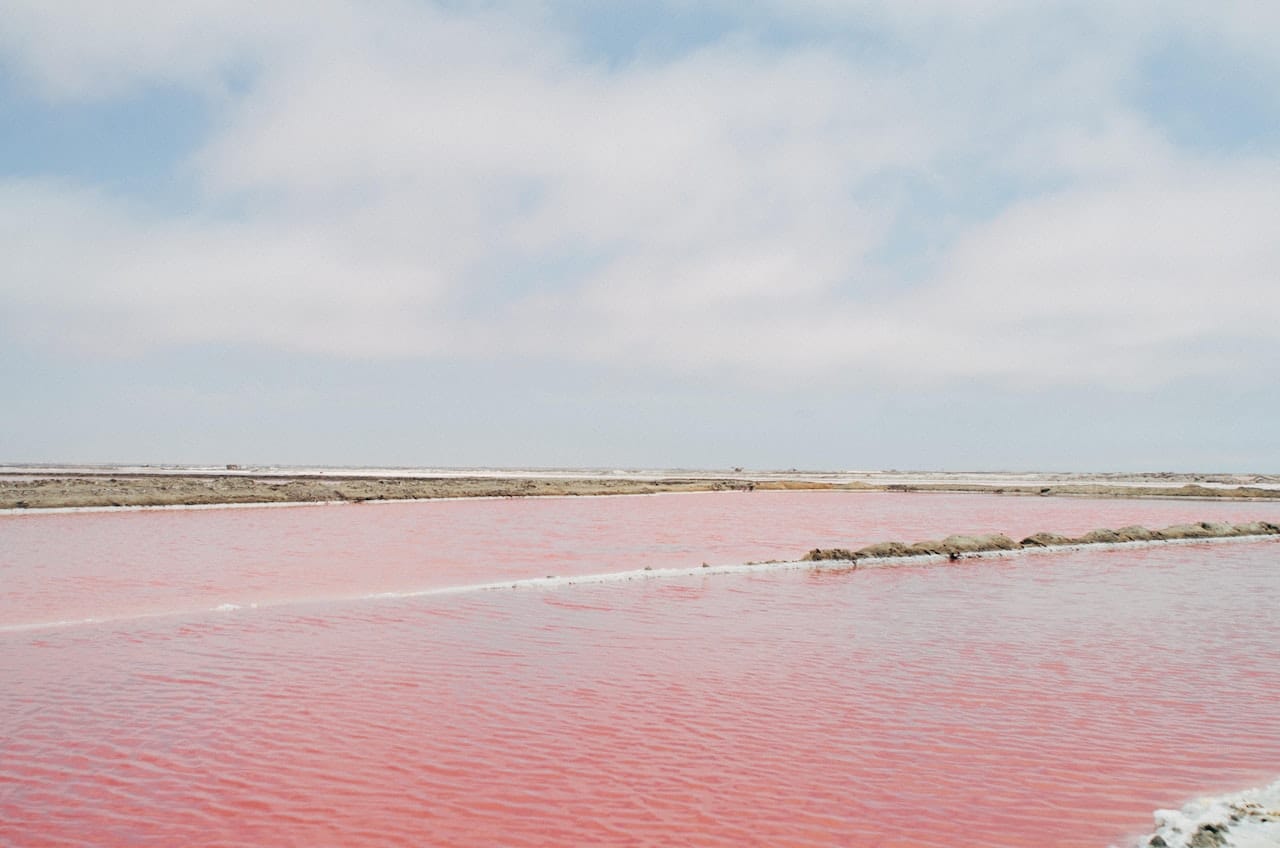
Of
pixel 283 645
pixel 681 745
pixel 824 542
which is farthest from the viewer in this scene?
pixel 824 542

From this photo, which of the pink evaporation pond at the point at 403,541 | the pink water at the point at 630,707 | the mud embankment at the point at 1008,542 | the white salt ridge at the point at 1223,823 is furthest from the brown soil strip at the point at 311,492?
the white salt ridge at the point at 1223,823

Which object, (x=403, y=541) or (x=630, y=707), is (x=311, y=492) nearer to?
(x=403, y=541)

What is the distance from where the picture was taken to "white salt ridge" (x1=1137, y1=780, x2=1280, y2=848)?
17.8ft

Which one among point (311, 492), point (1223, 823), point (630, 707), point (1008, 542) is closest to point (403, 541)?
point (1008, 542)

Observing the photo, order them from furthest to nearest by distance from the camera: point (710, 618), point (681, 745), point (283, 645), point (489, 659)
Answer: point (710, 618) → point (283, 645) → point (489, 659) → point (681, 745)

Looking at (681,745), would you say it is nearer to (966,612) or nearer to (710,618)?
(710,618)

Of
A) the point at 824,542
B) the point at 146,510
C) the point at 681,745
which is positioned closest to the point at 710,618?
the point at 681,745

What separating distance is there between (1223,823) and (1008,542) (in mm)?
18668

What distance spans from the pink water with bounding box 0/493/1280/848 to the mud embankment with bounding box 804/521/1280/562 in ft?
7.69

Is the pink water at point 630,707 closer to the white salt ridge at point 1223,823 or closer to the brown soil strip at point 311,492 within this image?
the white salt ridge at point 1223,823

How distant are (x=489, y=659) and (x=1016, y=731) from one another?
584 centimetres

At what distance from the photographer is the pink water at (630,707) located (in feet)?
20.1

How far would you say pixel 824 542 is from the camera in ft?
85.3

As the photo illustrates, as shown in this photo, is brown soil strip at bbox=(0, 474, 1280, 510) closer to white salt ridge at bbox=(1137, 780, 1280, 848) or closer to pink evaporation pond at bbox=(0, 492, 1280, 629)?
pink evaporation pond at bbox=(0, 492, 1280, 629)
